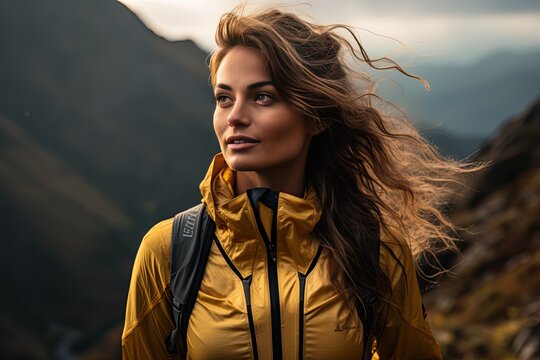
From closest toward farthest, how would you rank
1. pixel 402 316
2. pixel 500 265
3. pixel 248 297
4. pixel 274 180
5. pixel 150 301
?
1. pixel 248 297
2. pixel 150 301
3. pixel 274 180
4. pixel 402 316
5. pixel 500 265

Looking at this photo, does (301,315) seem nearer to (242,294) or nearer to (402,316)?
(242,294)

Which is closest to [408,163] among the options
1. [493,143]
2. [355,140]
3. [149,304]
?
[355,140]

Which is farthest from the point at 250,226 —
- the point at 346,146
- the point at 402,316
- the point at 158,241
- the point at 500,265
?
the point at 500,265

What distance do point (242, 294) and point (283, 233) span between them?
305 mm

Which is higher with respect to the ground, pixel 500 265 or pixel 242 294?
pixel 242 294

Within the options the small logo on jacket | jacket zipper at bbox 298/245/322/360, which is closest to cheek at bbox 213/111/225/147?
jacket zipper at bbox 298/245/322/360

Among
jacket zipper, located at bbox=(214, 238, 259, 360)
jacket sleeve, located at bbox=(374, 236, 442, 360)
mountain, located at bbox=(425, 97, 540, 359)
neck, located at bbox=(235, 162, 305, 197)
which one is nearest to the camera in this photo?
jacket zipper, located at bbox=(214, 238, 259, 360)

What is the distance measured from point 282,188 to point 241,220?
0.30 metres

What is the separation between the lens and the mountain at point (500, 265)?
12.3 meters

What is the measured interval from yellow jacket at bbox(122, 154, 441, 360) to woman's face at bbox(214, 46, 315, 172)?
0.53ft

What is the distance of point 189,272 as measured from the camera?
2.96 m

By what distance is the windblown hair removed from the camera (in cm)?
304

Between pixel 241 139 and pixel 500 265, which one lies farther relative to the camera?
pixel 500 265

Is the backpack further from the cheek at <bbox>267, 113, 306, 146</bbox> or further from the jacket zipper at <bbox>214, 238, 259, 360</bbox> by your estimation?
the cheek at <bbox>267, 113, 306, 146</bbox>
